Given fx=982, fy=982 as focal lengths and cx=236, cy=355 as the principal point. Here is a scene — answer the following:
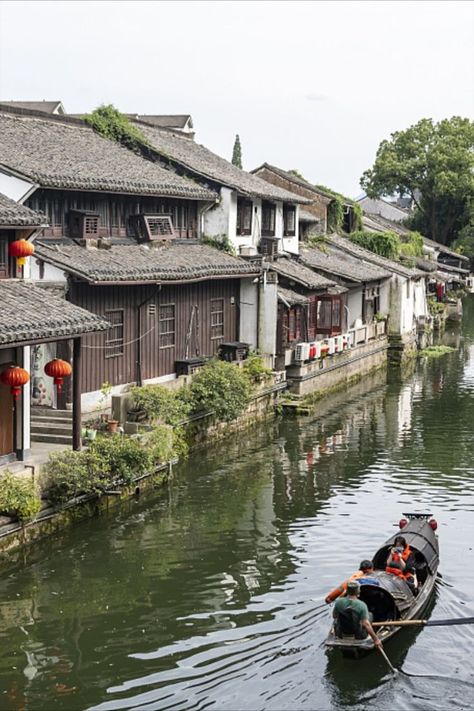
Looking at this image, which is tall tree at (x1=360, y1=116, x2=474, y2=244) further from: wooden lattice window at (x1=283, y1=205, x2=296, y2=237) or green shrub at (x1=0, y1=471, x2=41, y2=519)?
green shrub at (x1=0, y1=471, x2=41, y2=519)

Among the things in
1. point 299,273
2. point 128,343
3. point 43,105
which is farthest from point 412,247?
point 128,343

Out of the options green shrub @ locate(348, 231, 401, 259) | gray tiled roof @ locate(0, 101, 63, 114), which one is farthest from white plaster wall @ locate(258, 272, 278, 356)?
gray tiled roof @ locate(0, 101, 63, 114)

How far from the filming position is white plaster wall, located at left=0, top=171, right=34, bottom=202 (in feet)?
81.4

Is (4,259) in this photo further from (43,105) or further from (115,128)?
(43,105)

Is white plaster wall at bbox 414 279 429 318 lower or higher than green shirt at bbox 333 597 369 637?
higher

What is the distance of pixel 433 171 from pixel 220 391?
67252 mm

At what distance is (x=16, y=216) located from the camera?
22.5 meters

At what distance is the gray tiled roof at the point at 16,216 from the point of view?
72.7 ft

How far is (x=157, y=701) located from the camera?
14859 mm

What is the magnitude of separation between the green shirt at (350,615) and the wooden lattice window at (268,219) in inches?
1125

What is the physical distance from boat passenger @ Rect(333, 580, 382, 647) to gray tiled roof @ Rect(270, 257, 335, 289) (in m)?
24.7

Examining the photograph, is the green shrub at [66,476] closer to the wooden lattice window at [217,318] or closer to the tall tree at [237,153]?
the wooden lattice window at [217,318]

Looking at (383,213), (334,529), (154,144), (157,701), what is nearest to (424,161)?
(383,213)

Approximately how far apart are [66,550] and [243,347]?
17.0 meters
